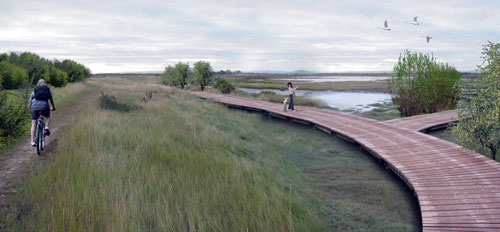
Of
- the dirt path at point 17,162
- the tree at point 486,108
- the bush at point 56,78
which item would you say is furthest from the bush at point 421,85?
the bush at point 56,78

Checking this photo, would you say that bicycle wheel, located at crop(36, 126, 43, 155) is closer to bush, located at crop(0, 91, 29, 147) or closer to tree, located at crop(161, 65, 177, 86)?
bush, located at crop(0, 91, 29, 147)

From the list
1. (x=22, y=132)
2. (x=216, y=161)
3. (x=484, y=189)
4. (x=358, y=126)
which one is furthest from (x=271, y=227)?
(x=358, y=126)

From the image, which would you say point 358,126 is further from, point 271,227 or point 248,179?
point 271,227

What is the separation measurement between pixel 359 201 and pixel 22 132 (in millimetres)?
9350

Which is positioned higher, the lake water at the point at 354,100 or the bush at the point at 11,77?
the bush at the point at 11,77

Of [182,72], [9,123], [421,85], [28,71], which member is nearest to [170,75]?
[182,72]

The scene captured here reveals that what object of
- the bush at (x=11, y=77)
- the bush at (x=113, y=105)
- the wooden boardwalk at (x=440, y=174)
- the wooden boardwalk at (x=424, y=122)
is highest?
the bush at (x=11, y=77)

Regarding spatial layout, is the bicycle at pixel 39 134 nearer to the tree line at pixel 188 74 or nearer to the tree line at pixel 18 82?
the tree line at pixel 18 82

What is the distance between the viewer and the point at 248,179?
20.5 ft

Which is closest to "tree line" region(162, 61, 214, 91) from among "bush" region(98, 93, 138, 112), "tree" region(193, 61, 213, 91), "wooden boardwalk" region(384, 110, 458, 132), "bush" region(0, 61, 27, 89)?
"tree" region(193, 61, 213, 91)

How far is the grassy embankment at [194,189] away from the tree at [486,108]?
239cm

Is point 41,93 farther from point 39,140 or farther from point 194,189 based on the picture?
point 194,189

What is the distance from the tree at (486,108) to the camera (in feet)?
25.8

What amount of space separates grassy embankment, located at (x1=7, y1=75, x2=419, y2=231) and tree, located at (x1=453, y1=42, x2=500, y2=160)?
7.85 ft
